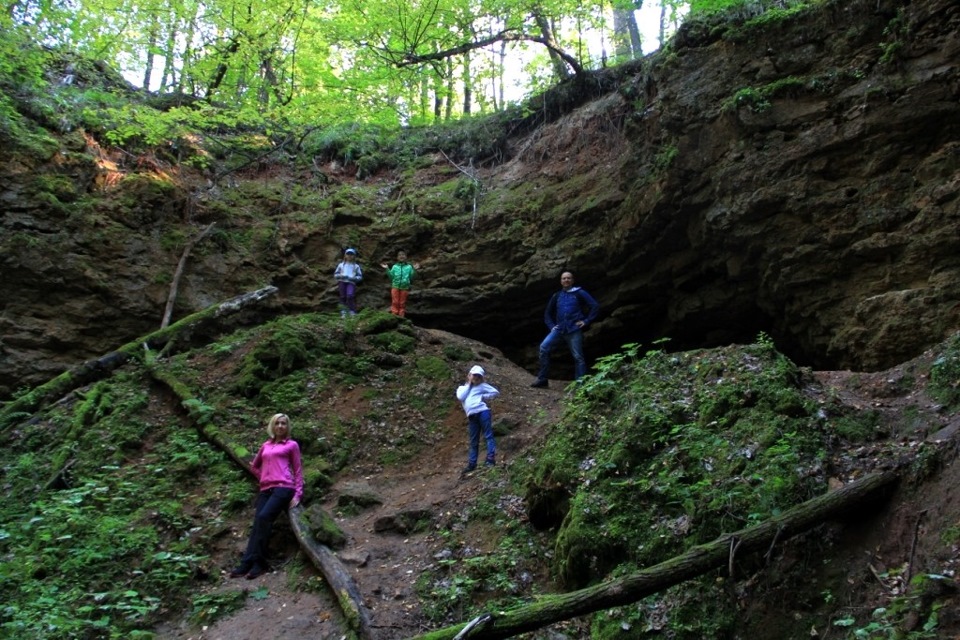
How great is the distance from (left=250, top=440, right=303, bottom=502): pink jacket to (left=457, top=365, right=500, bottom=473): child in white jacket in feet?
7.34

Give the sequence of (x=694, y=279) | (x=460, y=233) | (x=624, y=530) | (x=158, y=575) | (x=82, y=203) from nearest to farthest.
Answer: (x=624, y=530) → (x=158, y=575) → (x=694, y=279) → (x=82, y=203) → (x=460, y=233)

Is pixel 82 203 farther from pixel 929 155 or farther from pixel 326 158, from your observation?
pixel 929 155

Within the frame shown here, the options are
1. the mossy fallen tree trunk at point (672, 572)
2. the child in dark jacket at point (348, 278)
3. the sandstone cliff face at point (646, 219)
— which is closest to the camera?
the mossy fallen tree trunk at point (672, 572)

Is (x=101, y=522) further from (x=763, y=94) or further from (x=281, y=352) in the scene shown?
(x=763, y=94)

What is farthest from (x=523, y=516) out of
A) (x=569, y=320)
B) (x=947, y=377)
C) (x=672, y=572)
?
(x=569, y=320)

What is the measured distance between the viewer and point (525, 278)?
13.4m

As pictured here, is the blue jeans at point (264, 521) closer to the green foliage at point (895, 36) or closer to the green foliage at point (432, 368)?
the green foliage at point (432, 368)

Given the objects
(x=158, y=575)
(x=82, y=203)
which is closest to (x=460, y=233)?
(x=82, y=203)

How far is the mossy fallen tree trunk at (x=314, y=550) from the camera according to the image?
5.29 m

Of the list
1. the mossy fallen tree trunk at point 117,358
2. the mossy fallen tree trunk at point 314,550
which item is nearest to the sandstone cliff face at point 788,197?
the mossy fallen tree trunk at point 117,358

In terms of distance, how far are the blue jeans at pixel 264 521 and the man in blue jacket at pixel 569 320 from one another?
5.61 metres

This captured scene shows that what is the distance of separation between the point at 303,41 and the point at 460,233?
21.1 feet

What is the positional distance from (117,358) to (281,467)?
20.5 feet

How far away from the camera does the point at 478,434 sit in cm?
841
